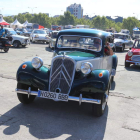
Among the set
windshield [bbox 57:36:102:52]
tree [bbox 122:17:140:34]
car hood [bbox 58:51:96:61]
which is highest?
tree [bbox 122:17:140:34]

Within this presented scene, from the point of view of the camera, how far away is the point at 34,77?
215 inches

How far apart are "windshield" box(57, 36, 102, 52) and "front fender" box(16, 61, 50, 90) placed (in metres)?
1.53

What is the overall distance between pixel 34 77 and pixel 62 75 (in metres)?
0.67

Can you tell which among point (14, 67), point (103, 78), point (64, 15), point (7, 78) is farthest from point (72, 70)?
point (64, 15)

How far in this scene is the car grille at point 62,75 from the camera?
529cm

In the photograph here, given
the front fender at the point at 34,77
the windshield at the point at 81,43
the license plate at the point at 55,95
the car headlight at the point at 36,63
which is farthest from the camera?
the windshield at the point at 81,43

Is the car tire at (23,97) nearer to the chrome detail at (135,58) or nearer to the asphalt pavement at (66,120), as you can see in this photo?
the asphalt pavement at (66,120)

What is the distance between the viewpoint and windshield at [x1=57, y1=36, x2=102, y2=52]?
6.62 meters

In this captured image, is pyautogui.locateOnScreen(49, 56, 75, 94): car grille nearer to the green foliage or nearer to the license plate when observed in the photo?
the license plate

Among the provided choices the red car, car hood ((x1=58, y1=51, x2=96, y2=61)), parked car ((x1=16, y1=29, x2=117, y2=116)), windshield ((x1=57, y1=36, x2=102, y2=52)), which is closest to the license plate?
parked car ((x1=16, y1=29, x2=117, y2=116))

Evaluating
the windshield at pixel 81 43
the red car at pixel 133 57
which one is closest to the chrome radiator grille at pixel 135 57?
the red car at pixel 133 57

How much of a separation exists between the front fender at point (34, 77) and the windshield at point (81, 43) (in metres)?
1.53

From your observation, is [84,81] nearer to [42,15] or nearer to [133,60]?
[133,60]

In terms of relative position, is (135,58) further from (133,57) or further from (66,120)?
(66,120)
